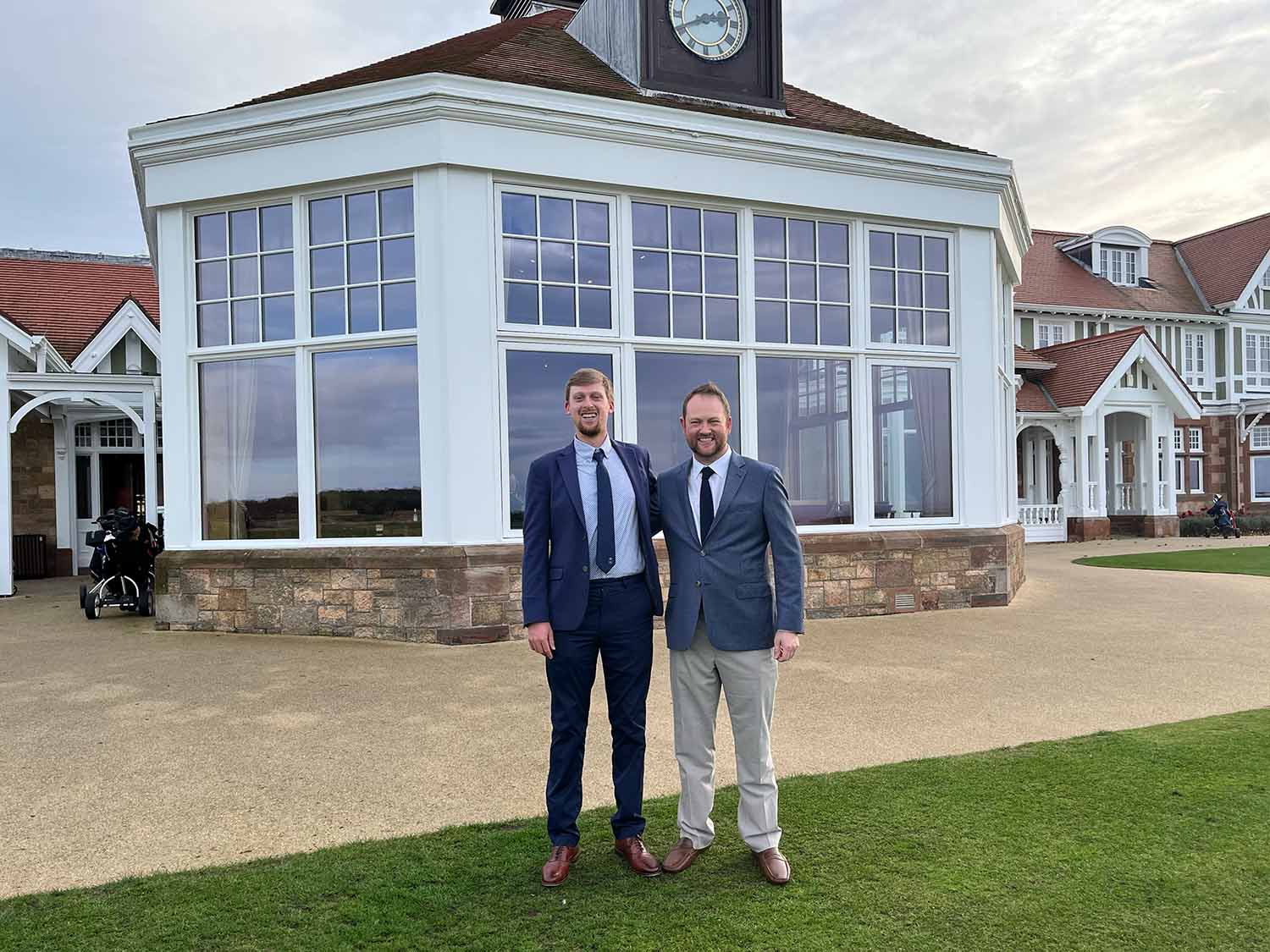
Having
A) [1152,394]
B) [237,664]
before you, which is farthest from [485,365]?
[1152,394]

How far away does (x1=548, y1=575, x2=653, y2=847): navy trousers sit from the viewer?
3.44 metres

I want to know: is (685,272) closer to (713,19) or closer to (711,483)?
(713,19)

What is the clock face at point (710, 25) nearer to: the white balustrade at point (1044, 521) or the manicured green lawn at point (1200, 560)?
the manicured green lawn at point (1200, 560)

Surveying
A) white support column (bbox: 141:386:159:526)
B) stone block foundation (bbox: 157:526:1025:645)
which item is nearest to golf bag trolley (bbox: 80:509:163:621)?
stone block foundation (bbox: 157:526:1025:645)

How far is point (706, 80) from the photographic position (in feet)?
33.6

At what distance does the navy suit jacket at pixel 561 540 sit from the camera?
3473 mm

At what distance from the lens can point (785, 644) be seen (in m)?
3.31

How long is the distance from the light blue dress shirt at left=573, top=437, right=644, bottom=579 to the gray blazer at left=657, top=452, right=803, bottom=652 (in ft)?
0.49

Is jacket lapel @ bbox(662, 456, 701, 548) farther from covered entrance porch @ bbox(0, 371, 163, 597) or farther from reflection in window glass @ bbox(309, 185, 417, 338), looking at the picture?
covered entrance porch @ bbox(0, 371, 163, 597)

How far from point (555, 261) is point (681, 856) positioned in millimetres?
6433

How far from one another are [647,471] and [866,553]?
638 cm

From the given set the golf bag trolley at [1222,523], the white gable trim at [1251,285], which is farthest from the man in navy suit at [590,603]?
the white gable trim at [1251,285]

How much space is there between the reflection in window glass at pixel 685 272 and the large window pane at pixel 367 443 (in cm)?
234

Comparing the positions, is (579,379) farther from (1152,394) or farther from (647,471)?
(1152,394)
